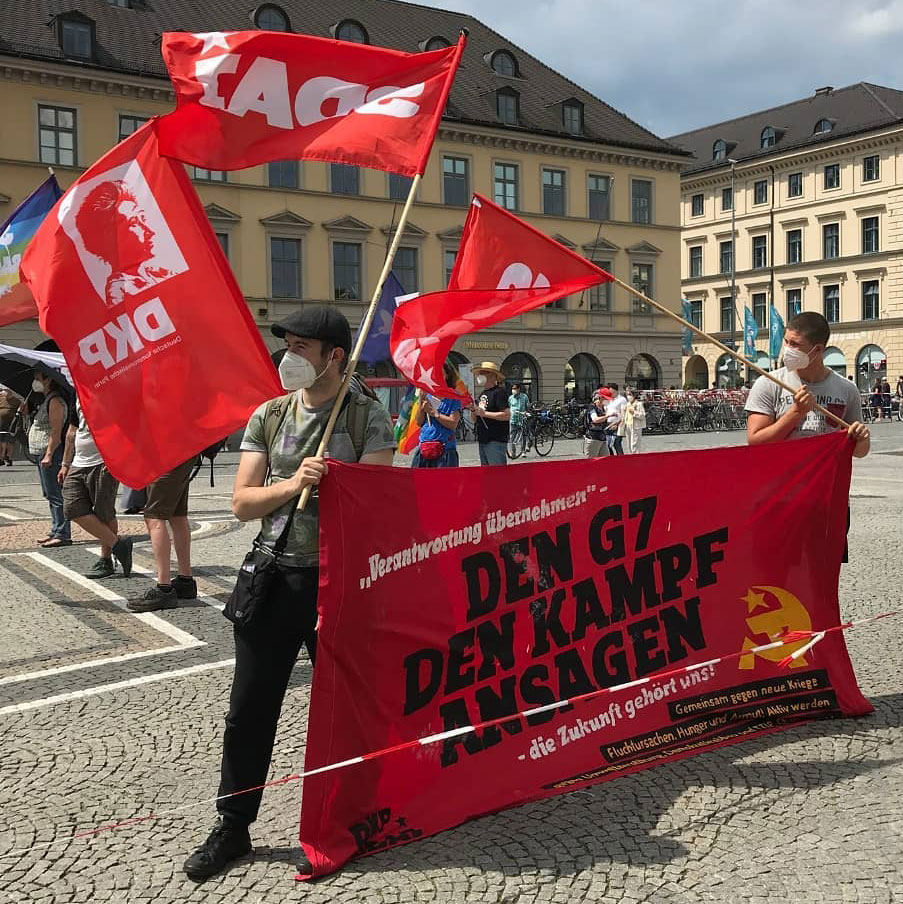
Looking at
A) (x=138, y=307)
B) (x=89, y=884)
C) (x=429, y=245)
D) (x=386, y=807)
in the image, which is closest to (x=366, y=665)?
(x=386, y=807)

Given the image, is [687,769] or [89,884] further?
[687,769]

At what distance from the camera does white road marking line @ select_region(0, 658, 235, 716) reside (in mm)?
4840

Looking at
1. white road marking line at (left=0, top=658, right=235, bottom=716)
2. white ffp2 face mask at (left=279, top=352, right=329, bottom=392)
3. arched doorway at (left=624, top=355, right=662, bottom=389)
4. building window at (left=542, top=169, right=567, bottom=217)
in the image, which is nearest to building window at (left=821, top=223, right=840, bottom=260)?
arched doorway at (left=624, top=355, right=662, bottom=389)

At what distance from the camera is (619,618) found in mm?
4035

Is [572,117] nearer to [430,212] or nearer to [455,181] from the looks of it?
[455,181]

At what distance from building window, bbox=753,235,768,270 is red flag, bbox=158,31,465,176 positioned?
223 feet

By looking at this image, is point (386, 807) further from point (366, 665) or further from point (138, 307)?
point (138, 307)

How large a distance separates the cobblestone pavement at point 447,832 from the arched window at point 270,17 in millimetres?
38927

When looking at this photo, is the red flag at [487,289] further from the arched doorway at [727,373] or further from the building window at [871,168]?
the building window at [871,168]

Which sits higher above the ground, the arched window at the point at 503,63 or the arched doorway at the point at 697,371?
the arched window at the point at 503,63

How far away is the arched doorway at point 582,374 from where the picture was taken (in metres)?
46.0

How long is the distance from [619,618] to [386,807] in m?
1.22

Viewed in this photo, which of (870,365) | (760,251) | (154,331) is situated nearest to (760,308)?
(760,251)

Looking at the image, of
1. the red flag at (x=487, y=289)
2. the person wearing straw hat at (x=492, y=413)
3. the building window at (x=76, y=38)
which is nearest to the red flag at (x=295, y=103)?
the red flag at (x=487, y=289)
